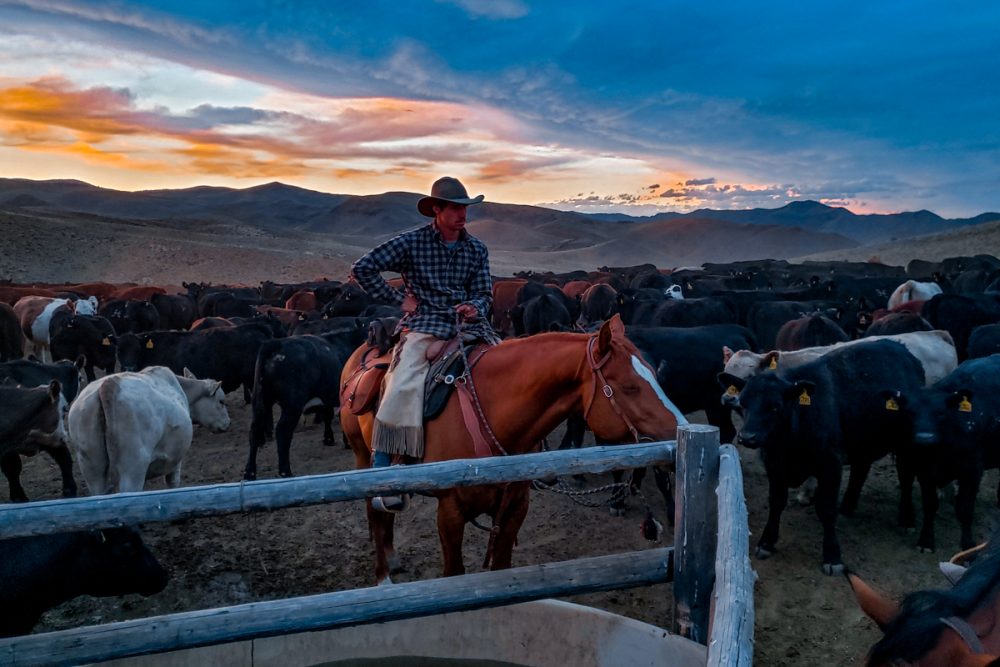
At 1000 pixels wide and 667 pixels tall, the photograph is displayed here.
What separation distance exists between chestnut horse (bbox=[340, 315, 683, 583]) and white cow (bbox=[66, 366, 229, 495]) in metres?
3.60

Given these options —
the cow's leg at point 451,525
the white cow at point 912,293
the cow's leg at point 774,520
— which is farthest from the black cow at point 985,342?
the cow's leg at point 451,525

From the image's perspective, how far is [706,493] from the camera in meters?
2.79

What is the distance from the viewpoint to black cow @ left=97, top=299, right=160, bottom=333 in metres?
17.3

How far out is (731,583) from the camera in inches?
83.5

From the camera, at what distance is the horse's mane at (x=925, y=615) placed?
167cm

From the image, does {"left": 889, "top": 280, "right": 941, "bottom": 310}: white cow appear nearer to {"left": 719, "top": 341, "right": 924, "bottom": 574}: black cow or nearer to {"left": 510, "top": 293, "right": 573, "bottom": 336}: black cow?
{"left": 510, "top": 293, "right": 573, "bottom": 336}: black cow

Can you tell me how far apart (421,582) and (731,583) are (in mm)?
1303

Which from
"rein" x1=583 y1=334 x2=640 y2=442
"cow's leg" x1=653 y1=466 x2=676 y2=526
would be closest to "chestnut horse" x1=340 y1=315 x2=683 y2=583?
"rein" x1=583 y1=334 x2=640 y2=442

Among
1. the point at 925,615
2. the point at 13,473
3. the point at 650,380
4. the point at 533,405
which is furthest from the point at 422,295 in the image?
the point at 13,473

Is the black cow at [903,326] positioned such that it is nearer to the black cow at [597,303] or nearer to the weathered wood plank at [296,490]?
the black cow at [597,303]

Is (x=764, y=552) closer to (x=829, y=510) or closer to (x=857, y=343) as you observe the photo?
(x=829, y=510)

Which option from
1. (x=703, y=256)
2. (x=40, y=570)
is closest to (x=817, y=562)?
(x=40, y=570)

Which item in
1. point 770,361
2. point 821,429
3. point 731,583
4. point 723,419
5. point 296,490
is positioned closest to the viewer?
point 731,583

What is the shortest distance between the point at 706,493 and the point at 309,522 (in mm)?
5113
